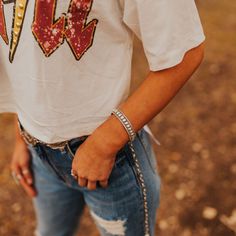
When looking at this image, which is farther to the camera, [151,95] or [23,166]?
[23,166]

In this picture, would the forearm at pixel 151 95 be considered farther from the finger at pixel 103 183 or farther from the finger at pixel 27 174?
the finger at pixel 27 174

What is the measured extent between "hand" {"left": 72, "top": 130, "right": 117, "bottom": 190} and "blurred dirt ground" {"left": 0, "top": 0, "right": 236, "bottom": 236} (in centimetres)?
134

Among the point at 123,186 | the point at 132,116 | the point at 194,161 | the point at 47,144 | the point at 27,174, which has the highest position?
the point at 132,116

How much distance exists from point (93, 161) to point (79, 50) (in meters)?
0.27

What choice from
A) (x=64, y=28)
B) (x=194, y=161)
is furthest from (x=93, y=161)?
(x=194, y=161)

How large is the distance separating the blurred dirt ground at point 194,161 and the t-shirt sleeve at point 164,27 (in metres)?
1.59

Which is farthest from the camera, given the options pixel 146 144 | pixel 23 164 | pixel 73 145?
pixel 23 164

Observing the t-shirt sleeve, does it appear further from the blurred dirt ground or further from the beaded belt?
the blurred dirt ground

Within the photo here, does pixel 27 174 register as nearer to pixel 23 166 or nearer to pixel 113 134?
pixel 23 166

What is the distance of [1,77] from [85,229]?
4.64ft

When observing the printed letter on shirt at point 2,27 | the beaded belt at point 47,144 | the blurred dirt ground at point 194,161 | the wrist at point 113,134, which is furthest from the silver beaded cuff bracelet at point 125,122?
the blurred dirt ground at point 194,161

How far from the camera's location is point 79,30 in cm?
94

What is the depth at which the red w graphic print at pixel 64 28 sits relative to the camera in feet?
2.96

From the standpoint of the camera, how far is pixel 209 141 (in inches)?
109
